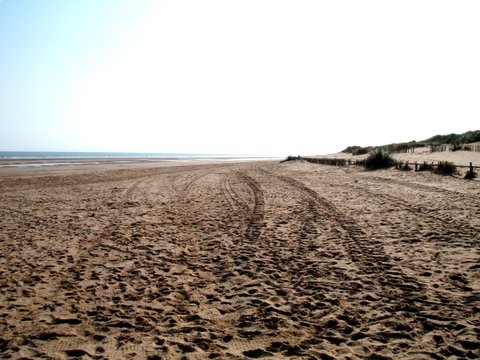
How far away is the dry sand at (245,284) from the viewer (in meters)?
3.74

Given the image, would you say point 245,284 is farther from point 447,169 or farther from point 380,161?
point 380,161

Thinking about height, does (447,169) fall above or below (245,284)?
above

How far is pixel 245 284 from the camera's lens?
5395mm

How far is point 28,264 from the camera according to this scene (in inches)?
250

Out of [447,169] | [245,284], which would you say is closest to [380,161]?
[447,169]

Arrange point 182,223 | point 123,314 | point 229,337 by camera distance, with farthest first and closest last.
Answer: point 182,223
point 123,314
point 229,337

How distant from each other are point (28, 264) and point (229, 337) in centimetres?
456

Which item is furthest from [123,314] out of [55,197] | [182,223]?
[55,197]

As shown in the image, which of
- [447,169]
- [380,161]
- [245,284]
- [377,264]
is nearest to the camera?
[245,284]

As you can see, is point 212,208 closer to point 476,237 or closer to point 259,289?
point 259,289

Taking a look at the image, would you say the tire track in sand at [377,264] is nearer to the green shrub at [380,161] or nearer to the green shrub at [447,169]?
the green shrub at [447,169]

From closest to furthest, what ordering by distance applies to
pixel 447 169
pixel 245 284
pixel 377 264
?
pixel 245 284 → pixel 377 264 → pixel 447 169

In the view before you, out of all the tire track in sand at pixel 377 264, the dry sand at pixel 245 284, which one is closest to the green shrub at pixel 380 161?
the dry sand at pixel 245 284

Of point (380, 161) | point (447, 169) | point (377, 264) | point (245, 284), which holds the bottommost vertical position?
point (245, 284)
